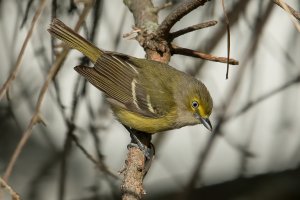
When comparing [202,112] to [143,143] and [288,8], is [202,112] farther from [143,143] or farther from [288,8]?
[288,8]

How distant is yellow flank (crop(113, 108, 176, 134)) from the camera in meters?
3.50

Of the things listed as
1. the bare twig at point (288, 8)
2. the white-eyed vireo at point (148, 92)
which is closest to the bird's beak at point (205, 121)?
the white-eyed vireo at point (148, 92)

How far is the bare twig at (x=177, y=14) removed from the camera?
2.68 m

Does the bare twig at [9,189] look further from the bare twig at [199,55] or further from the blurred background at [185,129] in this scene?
the blurred background at [185,129]

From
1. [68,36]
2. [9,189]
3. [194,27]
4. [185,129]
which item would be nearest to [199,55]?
[194,27]

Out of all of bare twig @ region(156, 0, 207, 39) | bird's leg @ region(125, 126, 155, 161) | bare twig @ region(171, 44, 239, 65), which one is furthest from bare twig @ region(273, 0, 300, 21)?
bird's leg @ region(125, 126, 155, 161)

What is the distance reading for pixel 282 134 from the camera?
4.53 meters

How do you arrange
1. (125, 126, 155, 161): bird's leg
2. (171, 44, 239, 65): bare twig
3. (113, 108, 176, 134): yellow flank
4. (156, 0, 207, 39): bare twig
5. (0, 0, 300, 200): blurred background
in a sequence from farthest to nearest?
(0, 0, 300, 200): blurred background, (113, 108, 176, 134): yellow flank, (125, 126, 155, 161): bird's leg, (171, 44, 239, 65): bare twig, (156, 0, 207, 39): bare twig

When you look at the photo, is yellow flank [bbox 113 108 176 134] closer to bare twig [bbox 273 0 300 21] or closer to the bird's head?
the bird's head

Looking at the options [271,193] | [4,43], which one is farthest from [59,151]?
[271,193]

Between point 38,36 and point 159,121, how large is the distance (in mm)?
1054

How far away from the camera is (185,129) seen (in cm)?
476

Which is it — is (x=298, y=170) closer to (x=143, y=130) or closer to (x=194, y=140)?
(x=194, y=140)

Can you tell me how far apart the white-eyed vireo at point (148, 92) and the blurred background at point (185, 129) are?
243mm
